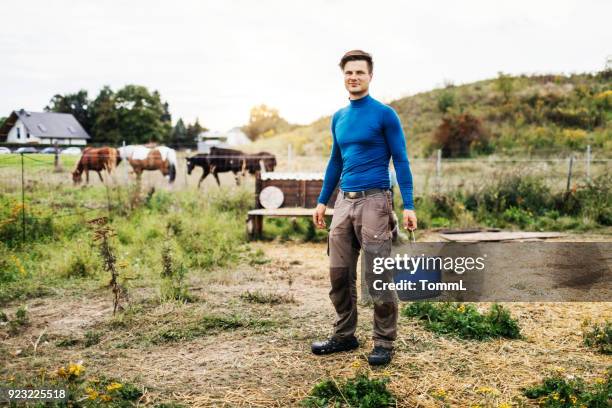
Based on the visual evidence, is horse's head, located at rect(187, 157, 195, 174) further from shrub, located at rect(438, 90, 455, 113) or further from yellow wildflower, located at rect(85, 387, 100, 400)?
shrub, located at rect(438, 90, 455, 113)

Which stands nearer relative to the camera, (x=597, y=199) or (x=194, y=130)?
(x=597, y=199)

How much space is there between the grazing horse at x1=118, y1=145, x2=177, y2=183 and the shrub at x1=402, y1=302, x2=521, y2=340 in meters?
12.6

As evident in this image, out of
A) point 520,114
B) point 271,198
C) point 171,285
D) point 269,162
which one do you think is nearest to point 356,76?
point 171,285

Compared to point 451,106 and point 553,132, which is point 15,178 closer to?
point 553,132

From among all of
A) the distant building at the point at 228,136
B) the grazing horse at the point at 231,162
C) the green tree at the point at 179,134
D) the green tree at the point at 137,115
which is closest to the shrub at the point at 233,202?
the grazing horse at the point at 231,162

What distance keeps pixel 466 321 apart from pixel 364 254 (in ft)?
4.25

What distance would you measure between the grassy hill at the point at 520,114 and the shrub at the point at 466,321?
60.0 feet

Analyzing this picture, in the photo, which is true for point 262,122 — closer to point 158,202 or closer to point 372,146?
point 158,202

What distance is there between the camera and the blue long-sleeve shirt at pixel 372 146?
3.42 meters

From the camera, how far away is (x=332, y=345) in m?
3.73

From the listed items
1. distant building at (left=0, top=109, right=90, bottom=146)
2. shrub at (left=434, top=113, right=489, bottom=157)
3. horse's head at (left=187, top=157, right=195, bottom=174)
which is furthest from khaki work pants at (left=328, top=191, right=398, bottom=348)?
shrub at (left=434, top=113, right=489, bottom=157)

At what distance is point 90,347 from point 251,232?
4.98 m

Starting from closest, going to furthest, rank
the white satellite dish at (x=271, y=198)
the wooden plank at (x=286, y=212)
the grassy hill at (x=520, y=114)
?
the wooden plank at (x=286, y=212)
the white satellite dish at (x=271, y=198)
the grassy hill at (x=520, y=114)

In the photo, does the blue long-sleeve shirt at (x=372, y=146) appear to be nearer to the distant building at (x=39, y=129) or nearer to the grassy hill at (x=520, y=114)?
the distant building at (x=39, y=129)
